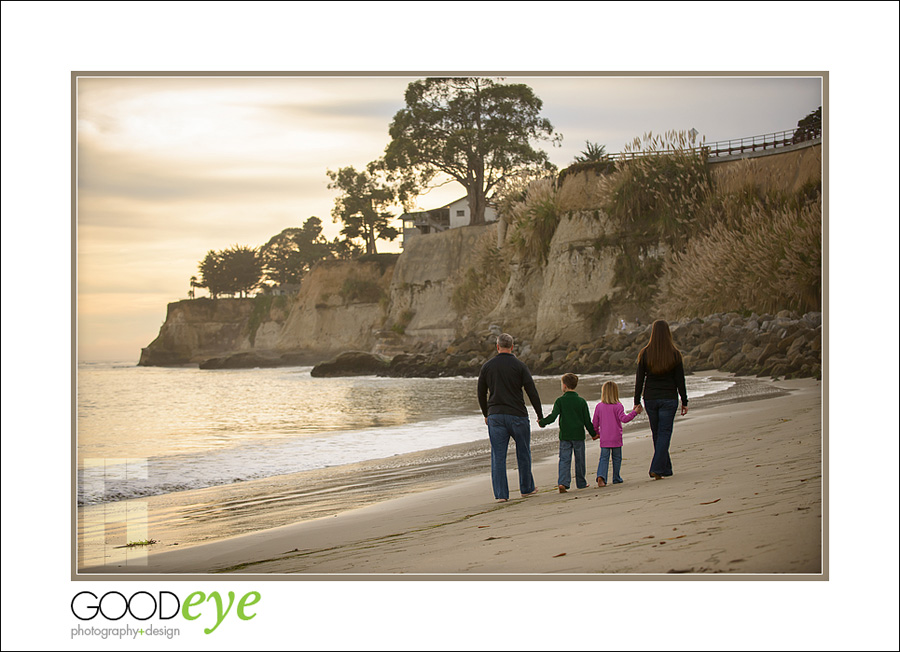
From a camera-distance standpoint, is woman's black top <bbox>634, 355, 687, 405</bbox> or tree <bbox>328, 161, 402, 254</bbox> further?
tree <bbox>328, 161, 402, 254</bbox>

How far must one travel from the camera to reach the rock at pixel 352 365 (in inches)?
990

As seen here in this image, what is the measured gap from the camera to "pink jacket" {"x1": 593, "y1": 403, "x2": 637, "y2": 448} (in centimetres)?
490

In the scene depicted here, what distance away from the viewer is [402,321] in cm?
3078

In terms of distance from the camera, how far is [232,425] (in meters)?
11.0

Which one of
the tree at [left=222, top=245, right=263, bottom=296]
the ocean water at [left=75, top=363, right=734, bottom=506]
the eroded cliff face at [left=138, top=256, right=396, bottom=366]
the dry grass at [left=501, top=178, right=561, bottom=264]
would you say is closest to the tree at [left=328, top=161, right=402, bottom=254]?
the tree at [left=222, top=245, right=263, bottom=296]

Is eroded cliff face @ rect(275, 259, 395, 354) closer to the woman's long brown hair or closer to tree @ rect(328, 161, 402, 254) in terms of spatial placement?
tree @ rect(328, 161, 402, 254)

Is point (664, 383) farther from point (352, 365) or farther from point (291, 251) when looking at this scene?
point (352, 365)

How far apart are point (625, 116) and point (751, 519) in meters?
3.82

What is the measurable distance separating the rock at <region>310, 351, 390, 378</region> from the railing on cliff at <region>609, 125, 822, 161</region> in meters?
16.0

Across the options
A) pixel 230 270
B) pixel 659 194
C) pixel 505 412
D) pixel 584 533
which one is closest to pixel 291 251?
pixel 230 270

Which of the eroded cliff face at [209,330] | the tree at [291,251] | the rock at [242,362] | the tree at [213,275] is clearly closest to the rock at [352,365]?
the rock at [242,362]

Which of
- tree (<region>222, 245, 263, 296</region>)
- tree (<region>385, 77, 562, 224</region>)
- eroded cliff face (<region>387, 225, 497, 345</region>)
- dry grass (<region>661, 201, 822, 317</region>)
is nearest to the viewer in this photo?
dry grass (<region>661, 201, 822, 317</region>)
